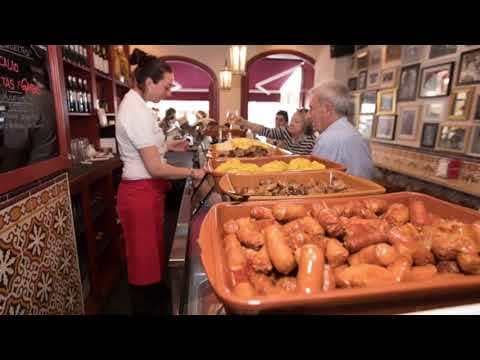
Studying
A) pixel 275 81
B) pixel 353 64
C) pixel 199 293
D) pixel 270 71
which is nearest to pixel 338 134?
pixel 199 293

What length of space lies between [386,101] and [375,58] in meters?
0.85

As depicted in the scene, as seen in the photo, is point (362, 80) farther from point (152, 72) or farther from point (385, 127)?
point (152, 72)

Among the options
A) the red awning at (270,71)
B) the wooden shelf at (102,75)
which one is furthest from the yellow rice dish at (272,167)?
the red awning at (270,71)

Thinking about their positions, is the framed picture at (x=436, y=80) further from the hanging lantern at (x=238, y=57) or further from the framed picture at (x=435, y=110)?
the hanging lantern at (x=238, y=57)

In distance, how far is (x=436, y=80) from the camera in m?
3.56

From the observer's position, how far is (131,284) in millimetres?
2246

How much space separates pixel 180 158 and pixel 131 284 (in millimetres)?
2127

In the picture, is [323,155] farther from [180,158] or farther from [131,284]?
[180,158]

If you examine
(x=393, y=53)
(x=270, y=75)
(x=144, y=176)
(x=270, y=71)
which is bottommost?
(x=144, y=176)

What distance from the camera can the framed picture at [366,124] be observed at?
16.7 feet
